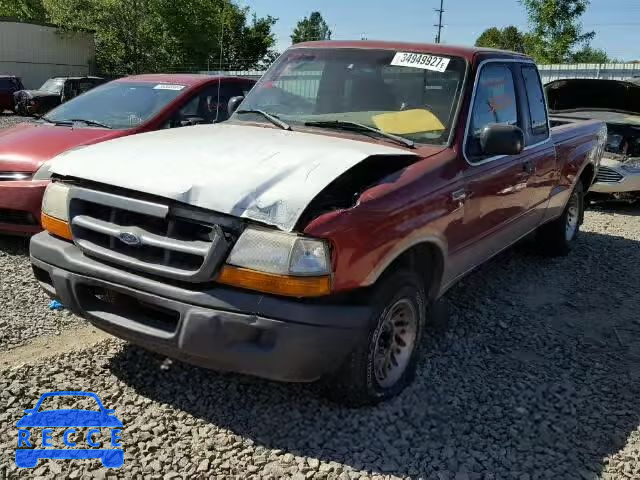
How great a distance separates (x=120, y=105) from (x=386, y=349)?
447 cm

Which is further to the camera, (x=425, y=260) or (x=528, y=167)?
(x=528, y=167)

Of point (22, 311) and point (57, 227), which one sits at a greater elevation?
point (57, 227)

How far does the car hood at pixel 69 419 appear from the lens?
2914mm

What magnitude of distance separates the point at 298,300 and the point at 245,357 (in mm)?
338

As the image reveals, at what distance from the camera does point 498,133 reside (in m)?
3.64

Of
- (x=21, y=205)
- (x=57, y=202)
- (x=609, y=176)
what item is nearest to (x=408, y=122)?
(x=57, y=202)

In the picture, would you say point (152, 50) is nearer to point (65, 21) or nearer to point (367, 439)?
point (65, 21)

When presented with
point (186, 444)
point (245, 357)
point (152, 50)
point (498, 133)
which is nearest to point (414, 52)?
point (498, 133)

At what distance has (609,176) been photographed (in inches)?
352

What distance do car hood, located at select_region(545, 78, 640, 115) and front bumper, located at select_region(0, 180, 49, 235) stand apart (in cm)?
795

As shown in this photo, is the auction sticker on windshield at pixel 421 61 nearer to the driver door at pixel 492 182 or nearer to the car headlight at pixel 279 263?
the driver door at pixel 492 182

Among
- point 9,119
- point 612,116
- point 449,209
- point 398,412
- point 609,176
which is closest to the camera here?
point 398,412

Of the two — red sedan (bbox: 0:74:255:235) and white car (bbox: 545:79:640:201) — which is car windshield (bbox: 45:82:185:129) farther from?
white car (bbox: 545:79:640:201)

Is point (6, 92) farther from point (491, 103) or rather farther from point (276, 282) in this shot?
point (276, 282)
